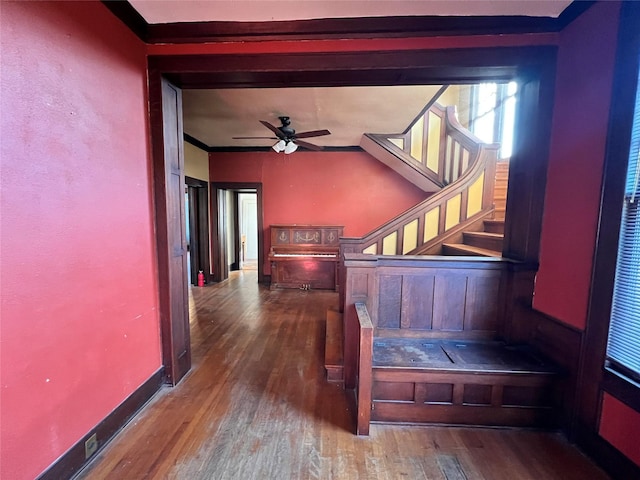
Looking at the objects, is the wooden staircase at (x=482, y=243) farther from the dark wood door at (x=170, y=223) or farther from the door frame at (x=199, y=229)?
the door frame at (x=199, y=229)

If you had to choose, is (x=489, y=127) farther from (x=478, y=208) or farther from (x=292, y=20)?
(x=292, y=20)

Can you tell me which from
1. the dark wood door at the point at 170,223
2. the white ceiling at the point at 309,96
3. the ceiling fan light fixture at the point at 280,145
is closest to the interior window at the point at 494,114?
the white ceiling at the point at 309,96

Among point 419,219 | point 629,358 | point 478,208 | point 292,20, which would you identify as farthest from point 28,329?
point 478,208

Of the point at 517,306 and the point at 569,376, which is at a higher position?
the point at 517,306

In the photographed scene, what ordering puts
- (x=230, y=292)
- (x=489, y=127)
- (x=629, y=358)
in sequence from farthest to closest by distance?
(x=489, y=127) < (x=230, y=292) < (x=629, y=358)

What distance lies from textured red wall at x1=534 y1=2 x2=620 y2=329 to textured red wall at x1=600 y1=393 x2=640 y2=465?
0.43 m

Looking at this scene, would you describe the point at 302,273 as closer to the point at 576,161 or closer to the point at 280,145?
the point at 280,145

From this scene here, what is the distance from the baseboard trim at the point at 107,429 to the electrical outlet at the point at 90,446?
0.01m

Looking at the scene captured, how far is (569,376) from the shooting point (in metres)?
1.75

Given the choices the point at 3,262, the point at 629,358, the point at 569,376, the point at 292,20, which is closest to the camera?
the point at 3,262

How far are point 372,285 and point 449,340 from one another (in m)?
0.79

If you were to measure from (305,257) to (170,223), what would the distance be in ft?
10.8

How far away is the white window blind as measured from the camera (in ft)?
4.65

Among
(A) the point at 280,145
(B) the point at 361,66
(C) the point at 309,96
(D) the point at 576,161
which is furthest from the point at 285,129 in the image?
(D) the point at 576,161
